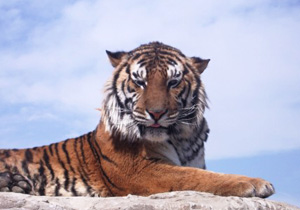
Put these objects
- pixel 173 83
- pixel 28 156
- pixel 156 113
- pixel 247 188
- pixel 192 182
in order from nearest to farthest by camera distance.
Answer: pixel 247 188 < pixel 192 182 < pixel 156 113 < pixel 173 83 < pixel 28 156

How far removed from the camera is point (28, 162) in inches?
214

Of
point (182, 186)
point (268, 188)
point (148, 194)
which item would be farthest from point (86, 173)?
point (268, 188)

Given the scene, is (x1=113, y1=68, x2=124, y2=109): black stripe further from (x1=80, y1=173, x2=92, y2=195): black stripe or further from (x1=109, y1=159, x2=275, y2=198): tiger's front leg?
(x1=80, y1=173, x2=92, y2=195): black stripe

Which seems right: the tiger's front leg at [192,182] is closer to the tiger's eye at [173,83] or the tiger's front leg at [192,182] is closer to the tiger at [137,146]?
the tiger at [137,146]

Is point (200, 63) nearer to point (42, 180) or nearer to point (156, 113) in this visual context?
point (156, 113)

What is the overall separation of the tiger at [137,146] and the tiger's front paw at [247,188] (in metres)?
0.04

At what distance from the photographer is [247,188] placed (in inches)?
168

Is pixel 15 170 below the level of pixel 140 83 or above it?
below

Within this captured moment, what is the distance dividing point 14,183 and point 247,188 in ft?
7.66

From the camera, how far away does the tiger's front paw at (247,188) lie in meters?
4.29

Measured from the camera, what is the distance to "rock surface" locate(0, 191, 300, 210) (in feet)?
13.5

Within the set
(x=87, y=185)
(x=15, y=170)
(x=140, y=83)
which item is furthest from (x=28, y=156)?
(x=140, y=83)

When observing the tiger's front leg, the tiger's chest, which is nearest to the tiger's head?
the tiger's chest

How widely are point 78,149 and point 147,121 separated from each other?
1082 mm
